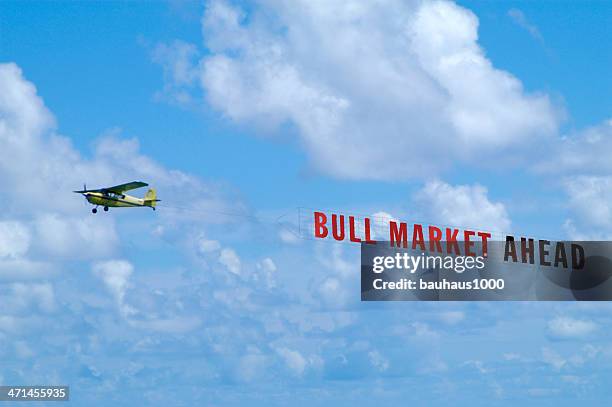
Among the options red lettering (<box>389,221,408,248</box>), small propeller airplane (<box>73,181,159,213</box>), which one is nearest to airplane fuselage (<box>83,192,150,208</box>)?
small propeller airplane (<box>73,181,159,213</box>)

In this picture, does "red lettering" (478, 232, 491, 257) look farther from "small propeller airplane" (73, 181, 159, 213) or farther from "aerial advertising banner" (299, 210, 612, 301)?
"small propeller airplane" (73, 181, 159, 213)

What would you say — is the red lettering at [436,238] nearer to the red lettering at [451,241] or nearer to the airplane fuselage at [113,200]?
the red lettering at [451,241]

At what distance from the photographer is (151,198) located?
11775 centimetres

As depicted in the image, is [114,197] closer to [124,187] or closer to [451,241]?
[124,187]

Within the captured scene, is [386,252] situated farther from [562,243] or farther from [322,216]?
[562,243]

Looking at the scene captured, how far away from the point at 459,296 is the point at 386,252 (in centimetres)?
1018

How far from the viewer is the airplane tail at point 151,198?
116m

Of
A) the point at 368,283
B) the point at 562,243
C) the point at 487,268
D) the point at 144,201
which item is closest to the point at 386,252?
the point at 368,283

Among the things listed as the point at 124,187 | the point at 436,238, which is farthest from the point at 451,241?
the point at 124,187

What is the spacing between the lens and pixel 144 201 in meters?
116

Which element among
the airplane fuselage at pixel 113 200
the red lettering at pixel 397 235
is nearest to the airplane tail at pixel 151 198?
the airplane fuselage at pixel 113 200

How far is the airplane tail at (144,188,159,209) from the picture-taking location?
11650cm

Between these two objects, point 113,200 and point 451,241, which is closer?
point 451,241

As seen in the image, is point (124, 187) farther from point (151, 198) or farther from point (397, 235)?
point (397, 235)
